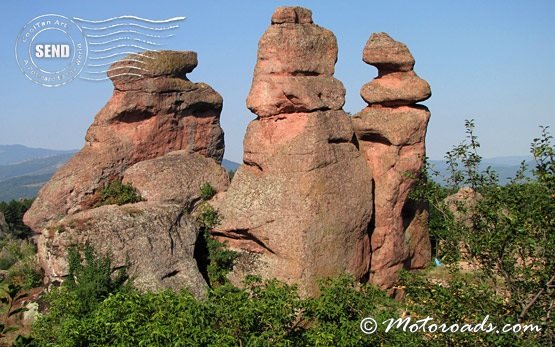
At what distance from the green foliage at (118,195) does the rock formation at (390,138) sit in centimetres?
1018

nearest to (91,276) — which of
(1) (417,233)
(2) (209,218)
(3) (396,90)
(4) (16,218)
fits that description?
(2) (209,218)

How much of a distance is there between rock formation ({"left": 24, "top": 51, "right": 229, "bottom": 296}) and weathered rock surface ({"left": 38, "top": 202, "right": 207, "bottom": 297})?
0.12ft

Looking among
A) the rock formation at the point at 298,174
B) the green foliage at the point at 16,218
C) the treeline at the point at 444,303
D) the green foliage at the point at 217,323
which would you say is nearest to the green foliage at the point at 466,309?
the treeline at the point at 444,303

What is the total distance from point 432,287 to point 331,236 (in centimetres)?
831

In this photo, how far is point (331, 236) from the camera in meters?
24.8

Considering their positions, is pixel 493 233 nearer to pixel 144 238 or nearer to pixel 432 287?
pixel 432 287

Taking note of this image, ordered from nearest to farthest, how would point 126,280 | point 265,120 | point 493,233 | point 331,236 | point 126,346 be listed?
point 126,346 → point 493,233 → point 126,280 → point 331,236 → point 265,120

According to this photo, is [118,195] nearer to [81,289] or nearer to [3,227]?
[81,289]

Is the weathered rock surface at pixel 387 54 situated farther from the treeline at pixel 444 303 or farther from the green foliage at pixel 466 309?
the green foliage at pixel 466 309

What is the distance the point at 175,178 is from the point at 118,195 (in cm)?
266

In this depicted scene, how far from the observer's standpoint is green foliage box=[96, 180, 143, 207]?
28.4 m

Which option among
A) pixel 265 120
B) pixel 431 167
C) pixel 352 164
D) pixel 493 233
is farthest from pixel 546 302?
pixel 265 120

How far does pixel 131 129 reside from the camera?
31109 millimetres

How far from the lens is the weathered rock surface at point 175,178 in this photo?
28.3 m
